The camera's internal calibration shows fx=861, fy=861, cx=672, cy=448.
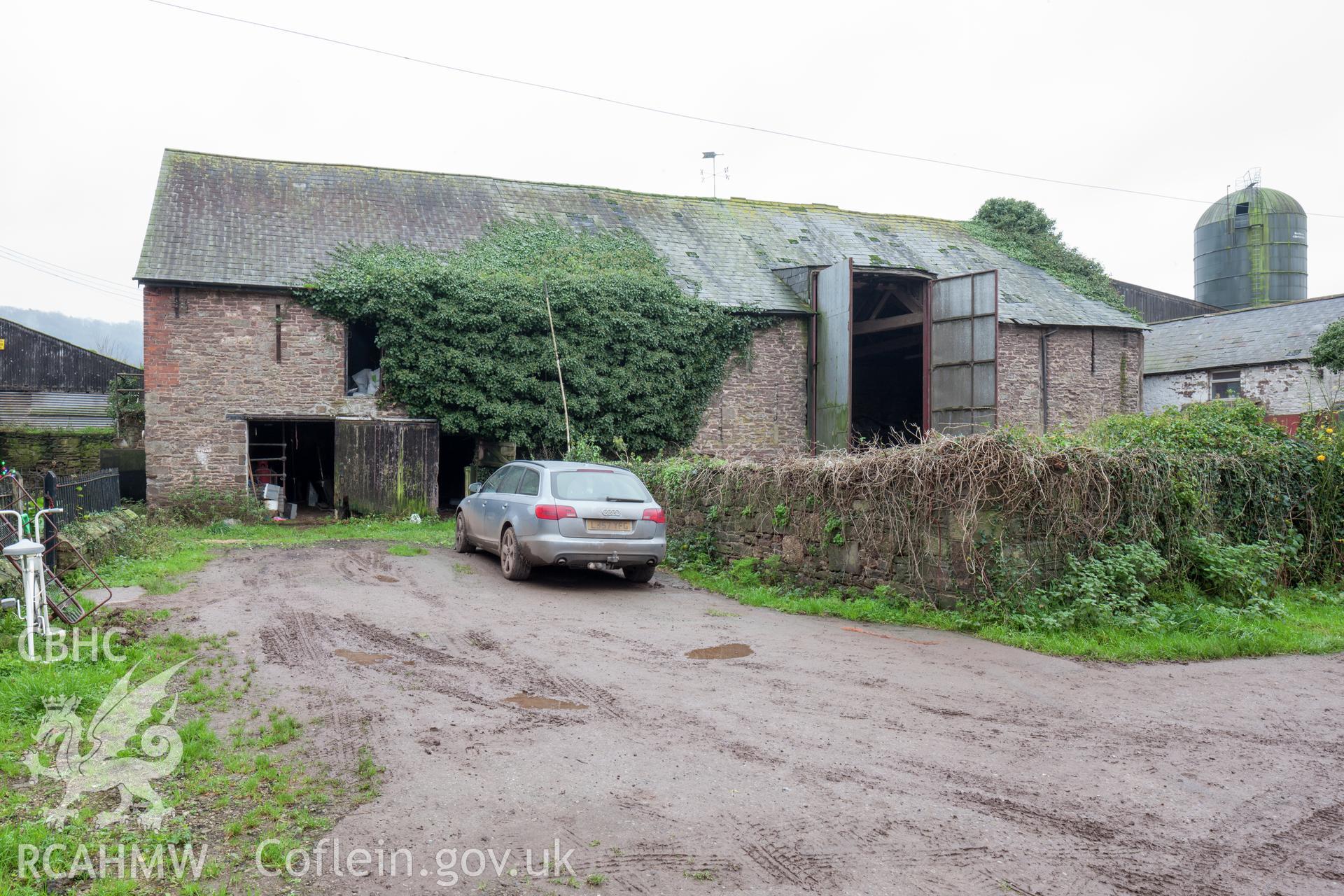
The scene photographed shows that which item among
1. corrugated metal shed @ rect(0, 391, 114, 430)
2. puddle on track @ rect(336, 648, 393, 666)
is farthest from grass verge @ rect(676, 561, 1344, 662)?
corrugated metal shed @ rect(0, 391, 114, 430)

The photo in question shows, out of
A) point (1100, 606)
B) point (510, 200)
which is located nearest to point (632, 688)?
point (1100, 606)

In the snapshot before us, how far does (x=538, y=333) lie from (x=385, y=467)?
176 inches

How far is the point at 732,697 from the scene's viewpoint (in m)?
5.79

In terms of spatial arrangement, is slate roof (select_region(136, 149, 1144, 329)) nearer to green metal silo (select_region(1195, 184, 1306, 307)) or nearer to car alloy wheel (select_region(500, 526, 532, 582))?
car alloy wheel (select_region(500, 526, 532, 582))

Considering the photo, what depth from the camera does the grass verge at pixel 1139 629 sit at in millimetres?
7410

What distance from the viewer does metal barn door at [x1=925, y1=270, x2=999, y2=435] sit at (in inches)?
753

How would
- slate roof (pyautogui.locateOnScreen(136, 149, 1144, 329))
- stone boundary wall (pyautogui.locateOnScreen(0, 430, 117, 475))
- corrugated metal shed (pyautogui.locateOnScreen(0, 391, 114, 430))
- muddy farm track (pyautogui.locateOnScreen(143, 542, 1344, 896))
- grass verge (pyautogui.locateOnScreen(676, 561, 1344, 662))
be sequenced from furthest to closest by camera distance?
corrugated metal shed (pyautogui.locateOnScreen(0, 391, 114, 430)) < stone boundary wall (pyautogui.locateOnScreen(0, 430, 117, 475)) < slate roof (pyautogui.locateOnScreen(136, 149, 1144, 329)) < grass verge (pyautogui.locateOnScreen(676, 561, 1344, 662)) < muddy farm track (pyautogui.locateOnScreen(143, 542, 1344, 896))

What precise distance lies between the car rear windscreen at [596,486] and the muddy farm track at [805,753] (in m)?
2.08

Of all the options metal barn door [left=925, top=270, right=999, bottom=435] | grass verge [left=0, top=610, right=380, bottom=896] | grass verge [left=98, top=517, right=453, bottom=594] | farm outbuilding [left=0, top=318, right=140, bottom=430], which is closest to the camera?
grass verge [left=0, top=610, right=380, bottom=896]

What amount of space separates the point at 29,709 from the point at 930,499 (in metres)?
7.31

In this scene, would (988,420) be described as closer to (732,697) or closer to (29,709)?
(732,697)

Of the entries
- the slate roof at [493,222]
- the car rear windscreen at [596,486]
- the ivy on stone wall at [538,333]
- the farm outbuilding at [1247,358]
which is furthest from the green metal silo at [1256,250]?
the car rear windscreen at [596,486]

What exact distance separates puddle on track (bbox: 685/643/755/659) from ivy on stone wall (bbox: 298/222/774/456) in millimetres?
12358

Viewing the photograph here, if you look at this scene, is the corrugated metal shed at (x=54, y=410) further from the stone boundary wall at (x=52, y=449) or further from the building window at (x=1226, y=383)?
the building window at (x=1226, y=383)
